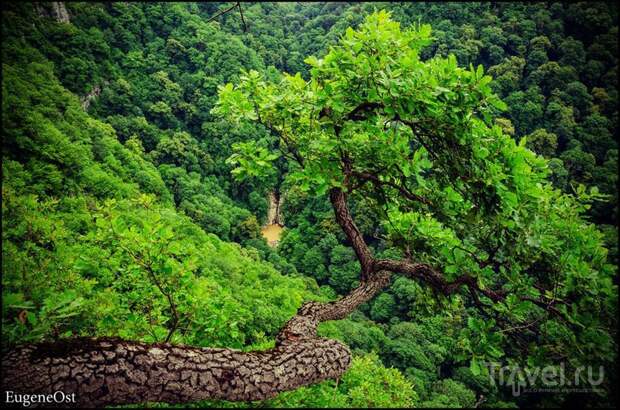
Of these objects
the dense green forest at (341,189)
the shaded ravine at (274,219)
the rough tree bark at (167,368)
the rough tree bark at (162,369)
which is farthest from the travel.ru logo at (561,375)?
the shaded ravine at (274,219)

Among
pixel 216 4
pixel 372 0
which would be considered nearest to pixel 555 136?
pixel 372 0

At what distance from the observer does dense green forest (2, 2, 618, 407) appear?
2.77m

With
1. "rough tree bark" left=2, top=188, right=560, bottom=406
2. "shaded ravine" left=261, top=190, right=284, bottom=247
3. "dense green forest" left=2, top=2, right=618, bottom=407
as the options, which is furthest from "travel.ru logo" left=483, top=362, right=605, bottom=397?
"shaded ravine" left=261, top=190, right=284, bottom=247

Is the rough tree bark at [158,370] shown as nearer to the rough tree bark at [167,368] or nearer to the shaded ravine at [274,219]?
the rough tree bark at [167,368]

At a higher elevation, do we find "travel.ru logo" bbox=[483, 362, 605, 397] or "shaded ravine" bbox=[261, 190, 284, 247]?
"shaded ravine" bbox=[261, 190, 284, 247]

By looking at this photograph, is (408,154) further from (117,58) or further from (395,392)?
(117,58)

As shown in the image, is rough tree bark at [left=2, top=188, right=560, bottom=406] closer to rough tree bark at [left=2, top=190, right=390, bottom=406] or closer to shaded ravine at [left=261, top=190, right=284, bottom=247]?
rough tree bark at [left=2, top=190, right=390, bottom=406]

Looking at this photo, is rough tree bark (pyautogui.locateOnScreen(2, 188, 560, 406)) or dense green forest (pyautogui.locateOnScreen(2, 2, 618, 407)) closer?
rough tree bark (pyautogui.locateOnScreen(2, 188, 560, 406))

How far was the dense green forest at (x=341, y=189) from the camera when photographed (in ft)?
9.07

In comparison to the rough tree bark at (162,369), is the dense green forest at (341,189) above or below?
above

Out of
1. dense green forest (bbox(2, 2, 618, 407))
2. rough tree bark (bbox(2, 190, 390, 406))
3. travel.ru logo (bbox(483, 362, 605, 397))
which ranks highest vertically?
dense green forest (bbox(2, 2, 618, 407))

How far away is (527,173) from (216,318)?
299 centimetres

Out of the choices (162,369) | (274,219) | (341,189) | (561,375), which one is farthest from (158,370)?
(274,219)

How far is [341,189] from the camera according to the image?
357 centimetres
